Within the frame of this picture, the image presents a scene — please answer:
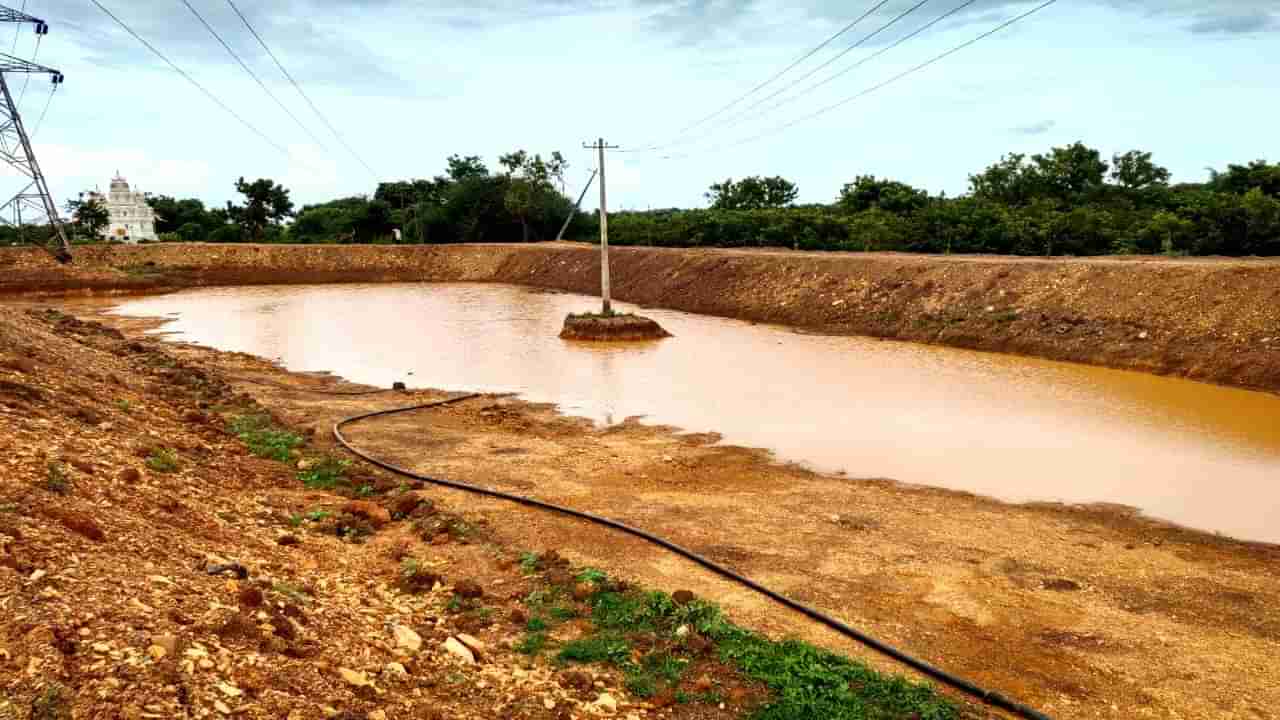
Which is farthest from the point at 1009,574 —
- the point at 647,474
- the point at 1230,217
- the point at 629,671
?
the point at 1230,217

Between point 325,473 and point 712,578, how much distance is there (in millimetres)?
5415

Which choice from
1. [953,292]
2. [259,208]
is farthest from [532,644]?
[259,208]

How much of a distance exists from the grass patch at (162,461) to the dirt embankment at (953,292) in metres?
19.2

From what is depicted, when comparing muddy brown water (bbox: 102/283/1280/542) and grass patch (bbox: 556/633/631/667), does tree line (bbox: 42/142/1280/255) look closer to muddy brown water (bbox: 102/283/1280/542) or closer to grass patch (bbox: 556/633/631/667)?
muddy brown water (bbox: 102/283/1280/542)

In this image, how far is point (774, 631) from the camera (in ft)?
21.8

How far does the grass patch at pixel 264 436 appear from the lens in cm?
1127

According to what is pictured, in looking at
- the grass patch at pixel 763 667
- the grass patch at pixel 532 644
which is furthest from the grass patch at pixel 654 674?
the grass patch at pixel 532 644

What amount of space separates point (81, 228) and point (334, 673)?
240 feet

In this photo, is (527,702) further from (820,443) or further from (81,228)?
(81,228)

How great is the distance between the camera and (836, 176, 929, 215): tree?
164ft

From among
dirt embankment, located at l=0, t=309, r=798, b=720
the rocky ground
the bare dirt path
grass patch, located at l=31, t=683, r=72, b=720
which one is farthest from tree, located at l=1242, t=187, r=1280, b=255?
grass patch, located at l=31, t=683, r=72, b=720

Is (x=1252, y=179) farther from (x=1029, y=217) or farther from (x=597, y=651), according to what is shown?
(x=597, y=651)

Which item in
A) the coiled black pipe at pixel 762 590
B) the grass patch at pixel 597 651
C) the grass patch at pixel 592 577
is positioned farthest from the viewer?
the grass patch at pixel 592 577

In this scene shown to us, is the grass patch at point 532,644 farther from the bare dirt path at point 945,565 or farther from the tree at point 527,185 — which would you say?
the tree at point 527,185
